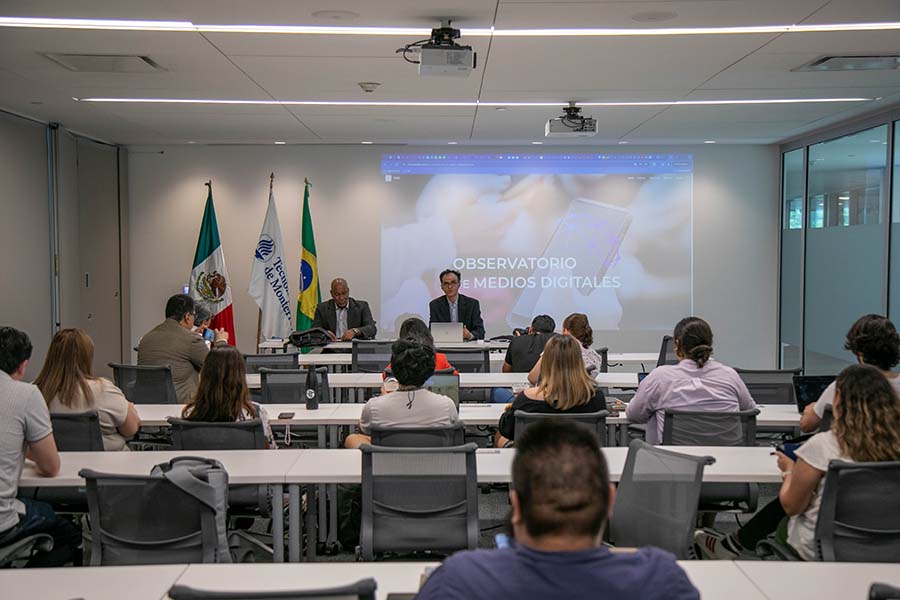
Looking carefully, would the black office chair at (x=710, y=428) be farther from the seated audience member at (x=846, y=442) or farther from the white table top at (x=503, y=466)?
the seated audience member at (x=846, y=442)

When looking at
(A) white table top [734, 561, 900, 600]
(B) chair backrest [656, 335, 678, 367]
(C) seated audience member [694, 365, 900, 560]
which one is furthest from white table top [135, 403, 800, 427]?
(A) white table top [734, 561, 900, 600]

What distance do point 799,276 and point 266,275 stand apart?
673 centimetres

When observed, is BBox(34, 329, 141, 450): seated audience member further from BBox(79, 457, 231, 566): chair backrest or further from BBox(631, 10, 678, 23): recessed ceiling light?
BBox(631, 10, 678, 23): recessed ceiling light

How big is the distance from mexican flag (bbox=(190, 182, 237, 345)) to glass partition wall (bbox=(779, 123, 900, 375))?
23.5 ft

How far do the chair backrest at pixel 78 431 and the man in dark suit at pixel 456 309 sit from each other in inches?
210

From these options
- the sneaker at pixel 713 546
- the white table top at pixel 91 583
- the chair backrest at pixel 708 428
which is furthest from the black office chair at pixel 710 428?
the white table top at pixel 91 583

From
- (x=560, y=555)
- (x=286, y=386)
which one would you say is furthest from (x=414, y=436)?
(x=560, y=555)

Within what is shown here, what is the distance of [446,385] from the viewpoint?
16.5ft

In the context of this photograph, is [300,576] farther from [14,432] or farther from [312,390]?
[312,390]

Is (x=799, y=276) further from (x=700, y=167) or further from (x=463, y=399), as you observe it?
(x=463, y=399)

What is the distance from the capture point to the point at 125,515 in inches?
116

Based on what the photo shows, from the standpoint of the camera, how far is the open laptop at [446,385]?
195 inches

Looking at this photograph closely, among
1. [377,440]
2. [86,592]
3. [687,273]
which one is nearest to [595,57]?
[377,440]

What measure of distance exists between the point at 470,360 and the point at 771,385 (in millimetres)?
2489
